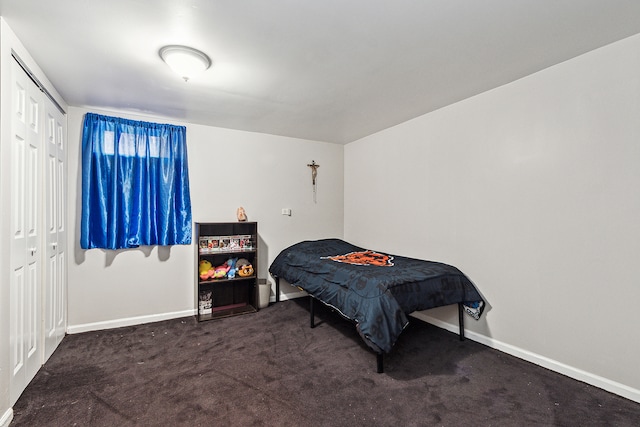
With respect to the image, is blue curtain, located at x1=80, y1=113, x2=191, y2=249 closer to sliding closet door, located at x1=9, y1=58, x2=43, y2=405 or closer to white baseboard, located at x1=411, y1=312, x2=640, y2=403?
sliding closet door, located at x1=9, y1=58, x2=43, y2=405

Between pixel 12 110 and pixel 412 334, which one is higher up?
pixel 12 110

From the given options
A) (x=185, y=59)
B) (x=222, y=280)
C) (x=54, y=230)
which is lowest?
(x=222, y=280)

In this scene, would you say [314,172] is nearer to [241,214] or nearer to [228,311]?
[241,214]

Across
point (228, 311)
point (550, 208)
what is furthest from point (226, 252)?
point (550, 208)

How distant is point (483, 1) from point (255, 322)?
344 centimetres

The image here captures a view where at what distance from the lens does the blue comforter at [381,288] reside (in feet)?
7.60

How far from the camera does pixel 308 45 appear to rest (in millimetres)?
2035

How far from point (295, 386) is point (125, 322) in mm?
2336

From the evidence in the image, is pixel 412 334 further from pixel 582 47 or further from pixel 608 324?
pixel 582 47

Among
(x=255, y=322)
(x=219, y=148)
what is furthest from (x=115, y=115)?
(x=255, y=322)

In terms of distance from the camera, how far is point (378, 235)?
4180 millimetres

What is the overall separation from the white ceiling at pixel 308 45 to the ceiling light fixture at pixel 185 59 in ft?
0.19

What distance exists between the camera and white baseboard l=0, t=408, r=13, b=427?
175 cm

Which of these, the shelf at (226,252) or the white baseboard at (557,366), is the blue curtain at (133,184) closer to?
the shelf at (226,252)
